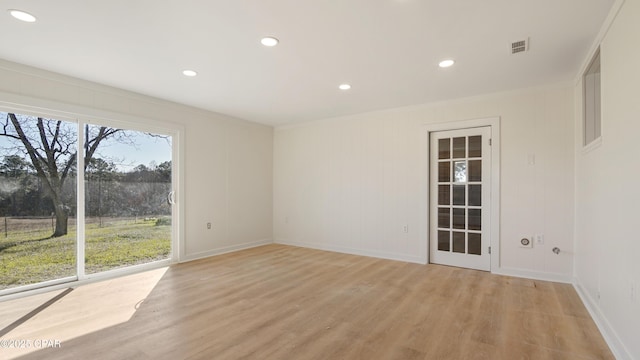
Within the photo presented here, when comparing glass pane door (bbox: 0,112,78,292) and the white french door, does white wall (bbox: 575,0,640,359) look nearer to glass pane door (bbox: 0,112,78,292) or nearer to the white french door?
the white french door

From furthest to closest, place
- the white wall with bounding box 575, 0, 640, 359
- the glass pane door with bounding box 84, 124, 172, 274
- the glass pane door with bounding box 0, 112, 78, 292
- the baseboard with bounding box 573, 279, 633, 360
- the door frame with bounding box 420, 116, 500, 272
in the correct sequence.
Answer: the door frame with bounding box 420, 116, 500, 272
the glass pane door with bounding box 84, 124, 172, 274
the glass pane door with bounding box 0, 112, 78, 292
the baseboard with bounding box 573, 279, 633, 360
the white wall with bounding box 575, 0, 640, 359

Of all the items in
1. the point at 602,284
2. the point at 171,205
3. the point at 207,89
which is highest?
the point at 207,89

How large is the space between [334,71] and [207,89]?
176 centimetres

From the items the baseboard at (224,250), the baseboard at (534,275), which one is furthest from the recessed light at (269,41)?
the baseboard at (534,275)

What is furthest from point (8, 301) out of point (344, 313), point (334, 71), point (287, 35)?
point (334, 71)

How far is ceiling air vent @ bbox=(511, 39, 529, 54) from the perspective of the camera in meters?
2.79

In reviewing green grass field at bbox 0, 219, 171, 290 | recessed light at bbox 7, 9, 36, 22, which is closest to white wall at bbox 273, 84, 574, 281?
green grass field at bbox 0, 219, 171, 290

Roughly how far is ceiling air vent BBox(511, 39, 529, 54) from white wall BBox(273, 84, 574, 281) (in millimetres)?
1373

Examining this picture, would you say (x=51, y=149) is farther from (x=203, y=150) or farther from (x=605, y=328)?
(x=605, y=328)

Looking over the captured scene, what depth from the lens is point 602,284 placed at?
2611 mm

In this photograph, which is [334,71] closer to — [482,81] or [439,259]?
[482,81]

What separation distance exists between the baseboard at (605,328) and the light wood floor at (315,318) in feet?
0.19

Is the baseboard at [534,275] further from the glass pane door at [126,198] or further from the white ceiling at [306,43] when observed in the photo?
the glass pane door at [126,198]

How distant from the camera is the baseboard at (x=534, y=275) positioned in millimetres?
3809
